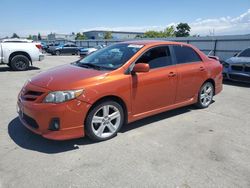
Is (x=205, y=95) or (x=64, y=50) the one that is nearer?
(x=205, y=95)

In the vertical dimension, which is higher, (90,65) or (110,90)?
(90,65)

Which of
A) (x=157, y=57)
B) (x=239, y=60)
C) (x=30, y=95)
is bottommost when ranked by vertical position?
(x=30, y=95)

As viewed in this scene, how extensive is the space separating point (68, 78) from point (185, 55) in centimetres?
272

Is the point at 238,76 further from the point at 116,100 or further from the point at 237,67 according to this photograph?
the point at 116,100

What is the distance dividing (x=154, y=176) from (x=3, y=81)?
842cm

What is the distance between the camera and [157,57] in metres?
4.84

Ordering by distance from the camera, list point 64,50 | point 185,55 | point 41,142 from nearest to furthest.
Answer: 1. point 41,142
2. point 185,55
3. point 64,50

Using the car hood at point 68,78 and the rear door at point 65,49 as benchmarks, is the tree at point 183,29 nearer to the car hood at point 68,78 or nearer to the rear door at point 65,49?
the rear door at point 65,49

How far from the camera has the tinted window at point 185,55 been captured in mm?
5214

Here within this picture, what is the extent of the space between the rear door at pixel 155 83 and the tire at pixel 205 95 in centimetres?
108

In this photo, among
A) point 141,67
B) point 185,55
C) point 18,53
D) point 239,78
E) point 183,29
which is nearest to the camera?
point 141,67

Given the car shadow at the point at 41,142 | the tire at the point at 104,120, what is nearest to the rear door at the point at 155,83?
the tire at the point at 104,120

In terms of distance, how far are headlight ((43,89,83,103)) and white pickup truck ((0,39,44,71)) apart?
9.95 m

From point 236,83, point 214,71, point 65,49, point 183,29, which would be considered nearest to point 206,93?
point 214,71
